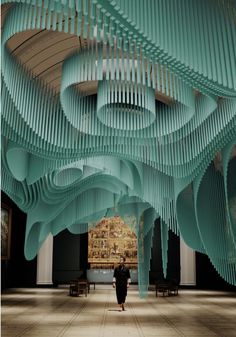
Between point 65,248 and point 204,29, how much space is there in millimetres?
29516

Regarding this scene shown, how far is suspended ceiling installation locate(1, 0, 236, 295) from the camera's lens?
20.8 feet

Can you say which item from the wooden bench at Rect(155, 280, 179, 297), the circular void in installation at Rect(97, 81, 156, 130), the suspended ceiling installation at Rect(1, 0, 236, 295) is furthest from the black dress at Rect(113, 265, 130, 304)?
the wooden bench at Rect(155, 280, 179, 297)

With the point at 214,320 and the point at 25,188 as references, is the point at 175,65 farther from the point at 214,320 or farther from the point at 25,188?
the point at 25,188

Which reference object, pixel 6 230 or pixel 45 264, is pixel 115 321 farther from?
pixel 45 264

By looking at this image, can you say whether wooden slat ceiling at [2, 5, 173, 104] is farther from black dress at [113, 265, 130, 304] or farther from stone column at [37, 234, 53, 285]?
stone column at [37, 234, 53, 285]

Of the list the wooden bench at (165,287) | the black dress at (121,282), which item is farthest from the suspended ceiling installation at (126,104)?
the wooden bench at (165,287)

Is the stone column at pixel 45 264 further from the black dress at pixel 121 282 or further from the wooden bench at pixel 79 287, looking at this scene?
the black dress at pixel 121 282

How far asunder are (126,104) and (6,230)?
65.5ft

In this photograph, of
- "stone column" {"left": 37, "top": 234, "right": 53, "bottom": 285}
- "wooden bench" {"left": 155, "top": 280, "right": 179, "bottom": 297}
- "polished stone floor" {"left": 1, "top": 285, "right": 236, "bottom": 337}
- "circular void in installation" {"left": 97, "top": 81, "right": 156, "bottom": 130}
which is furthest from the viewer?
"stone column" {"left": 37, "top": 234, "right": 53, "bottom": 285}

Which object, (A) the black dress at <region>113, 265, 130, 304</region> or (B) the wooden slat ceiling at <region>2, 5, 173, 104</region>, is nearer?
(B) the wooden slat ceiling at <region>2, 5, 173, 104</region>

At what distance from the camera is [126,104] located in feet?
39.2

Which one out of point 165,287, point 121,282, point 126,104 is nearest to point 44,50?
point 126,104

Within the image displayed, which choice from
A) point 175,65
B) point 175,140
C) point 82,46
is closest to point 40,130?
point 82,46

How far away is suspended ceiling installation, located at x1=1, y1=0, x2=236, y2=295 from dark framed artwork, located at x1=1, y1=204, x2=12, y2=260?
1027cm
